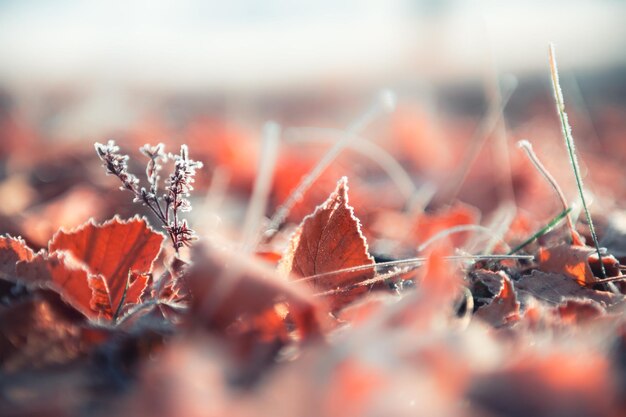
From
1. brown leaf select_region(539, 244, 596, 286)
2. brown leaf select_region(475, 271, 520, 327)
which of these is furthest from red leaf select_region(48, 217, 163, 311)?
brown leaf select_region(539, 244, 596, 286)

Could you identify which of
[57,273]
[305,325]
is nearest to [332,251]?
[305,325]

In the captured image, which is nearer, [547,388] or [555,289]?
[547,388]

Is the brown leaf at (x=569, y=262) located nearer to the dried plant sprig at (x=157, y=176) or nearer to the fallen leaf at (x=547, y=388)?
the fallen leaf at (x=547, y=388)

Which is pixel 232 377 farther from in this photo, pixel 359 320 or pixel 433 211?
pixel 433 211

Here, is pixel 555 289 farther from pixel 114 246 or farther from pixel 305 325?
pixel 114 246

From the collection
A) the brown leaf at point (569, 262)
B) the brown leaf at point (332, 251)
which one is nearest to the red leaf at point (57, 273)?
the brown leaf at point (332, 251)

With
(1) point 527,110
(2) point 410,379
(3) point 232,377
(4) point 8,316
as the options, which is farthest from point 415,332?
(1) point 527,110

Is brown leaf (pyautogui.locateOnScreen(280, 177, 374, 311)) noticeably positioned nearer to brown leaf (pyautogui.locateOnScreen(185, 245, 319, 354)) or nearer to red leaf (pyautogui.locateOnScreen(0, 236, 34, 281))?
brown leaf (pyautogui.locateOnScreen(185, 245, 319, 354))
